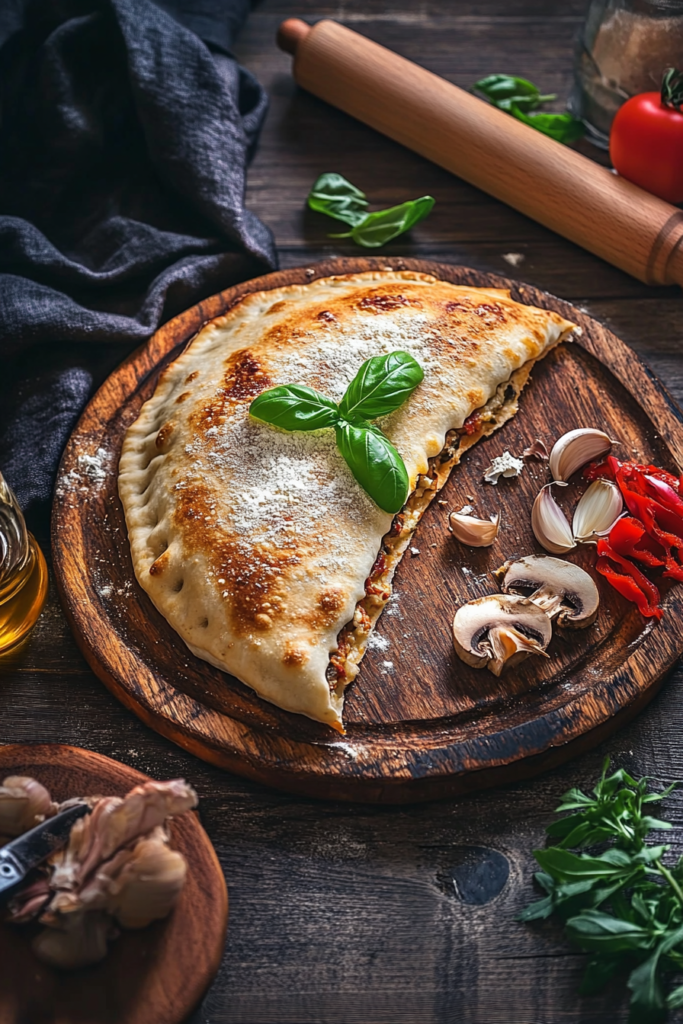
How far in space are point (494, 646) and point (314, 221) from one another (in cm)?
205

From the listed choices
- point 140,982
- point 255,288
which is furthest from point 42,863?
point 255,288

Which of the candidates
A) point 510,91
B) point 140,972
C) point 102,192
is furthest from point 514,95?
point 140,972

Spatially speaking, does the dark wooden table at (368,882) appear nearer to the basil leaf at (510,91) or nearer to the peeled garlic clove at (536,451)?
the peeled garlic clove at (536,451)

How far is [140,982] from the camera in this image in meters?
1.86

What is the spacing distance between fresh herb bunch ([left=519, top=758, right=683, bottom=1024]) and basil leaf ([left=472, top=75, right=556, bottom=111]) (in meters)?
3.01

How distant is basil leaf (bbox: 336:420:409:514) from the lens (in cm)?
254

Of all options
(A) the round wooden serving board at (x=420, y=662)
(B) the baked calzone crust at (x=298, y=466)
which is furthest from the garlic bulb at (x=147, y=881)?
(B) the baked calzone crust at (x=298, y=466)

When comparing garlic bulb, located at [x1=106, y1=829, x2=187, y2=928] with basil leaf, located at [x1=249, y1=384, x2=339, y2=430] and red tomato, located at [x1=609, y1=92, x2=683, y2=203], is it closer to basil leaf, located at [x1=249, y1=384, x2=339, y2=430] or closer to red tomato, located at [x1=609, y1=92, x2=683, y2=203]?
basil leaf, located at [x1=249, y1=384, x2=339, y2=430]

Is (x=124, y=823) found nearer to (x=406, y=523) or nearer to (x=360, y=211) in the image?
(x=406, y=523)

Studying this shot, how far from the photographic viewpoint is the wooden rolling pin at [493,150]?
341cm

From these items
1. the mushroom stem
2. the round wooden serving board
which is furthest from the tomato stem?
the mushroom stem

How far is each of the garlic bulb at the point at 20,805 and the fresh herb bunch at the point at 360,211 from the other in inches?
94.2

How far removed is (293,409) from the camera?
103 inches

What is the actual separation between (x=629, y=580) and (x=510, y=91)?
2.47 metres
